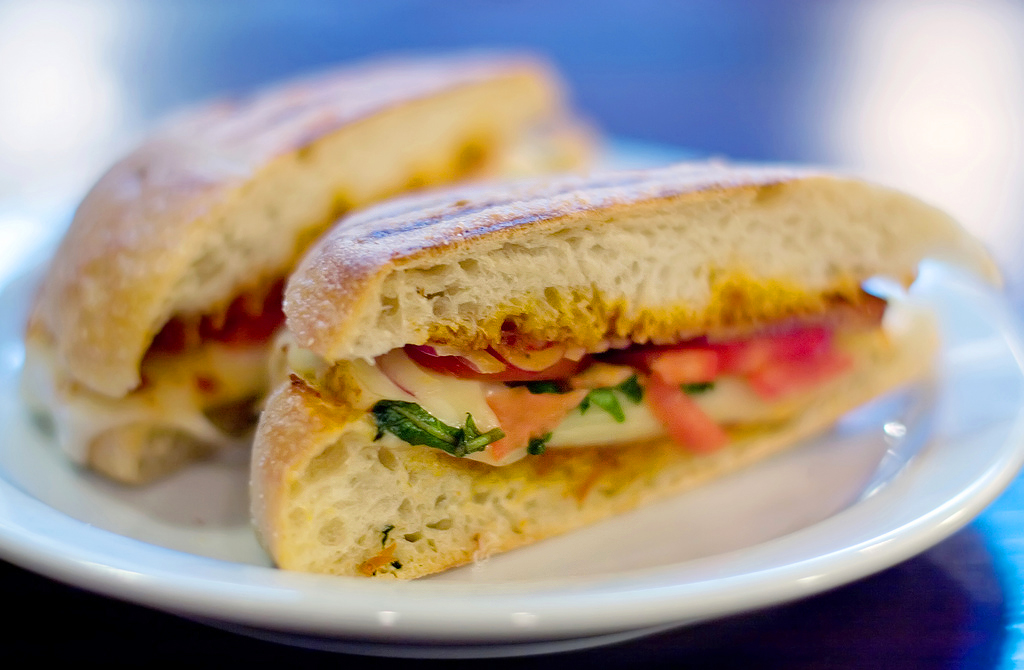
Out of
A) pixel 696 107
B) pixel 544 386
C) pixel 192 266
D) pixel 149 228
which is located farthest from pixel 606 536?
pixel 696 107

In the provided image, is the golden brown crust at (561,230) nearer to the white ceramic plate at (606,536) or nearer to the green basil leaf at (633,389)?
the green basil leaf at (633,389)

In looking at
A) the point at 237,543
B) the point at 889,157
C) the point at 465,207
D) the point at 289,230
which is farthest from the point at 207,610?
the point at 889,157

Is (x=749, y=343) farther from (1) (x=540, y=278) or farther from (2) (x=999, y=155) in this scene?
(2) (x=999, y=155)

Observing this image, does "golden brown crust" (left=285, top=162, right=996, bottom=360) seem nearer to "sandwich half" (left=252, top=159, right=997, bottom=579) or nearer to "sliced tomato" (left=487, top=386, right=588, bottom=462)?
"sandwich half" (left=252, top=159, right=997, bottom=579)

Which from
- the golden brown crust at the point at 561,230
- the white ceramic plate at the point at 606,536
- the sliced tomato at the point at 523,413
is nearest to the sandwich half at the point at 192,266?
the white ceramic plate at the point at 606,536

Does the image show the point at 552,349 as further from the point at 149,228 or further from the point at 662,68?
the point at 662,68
